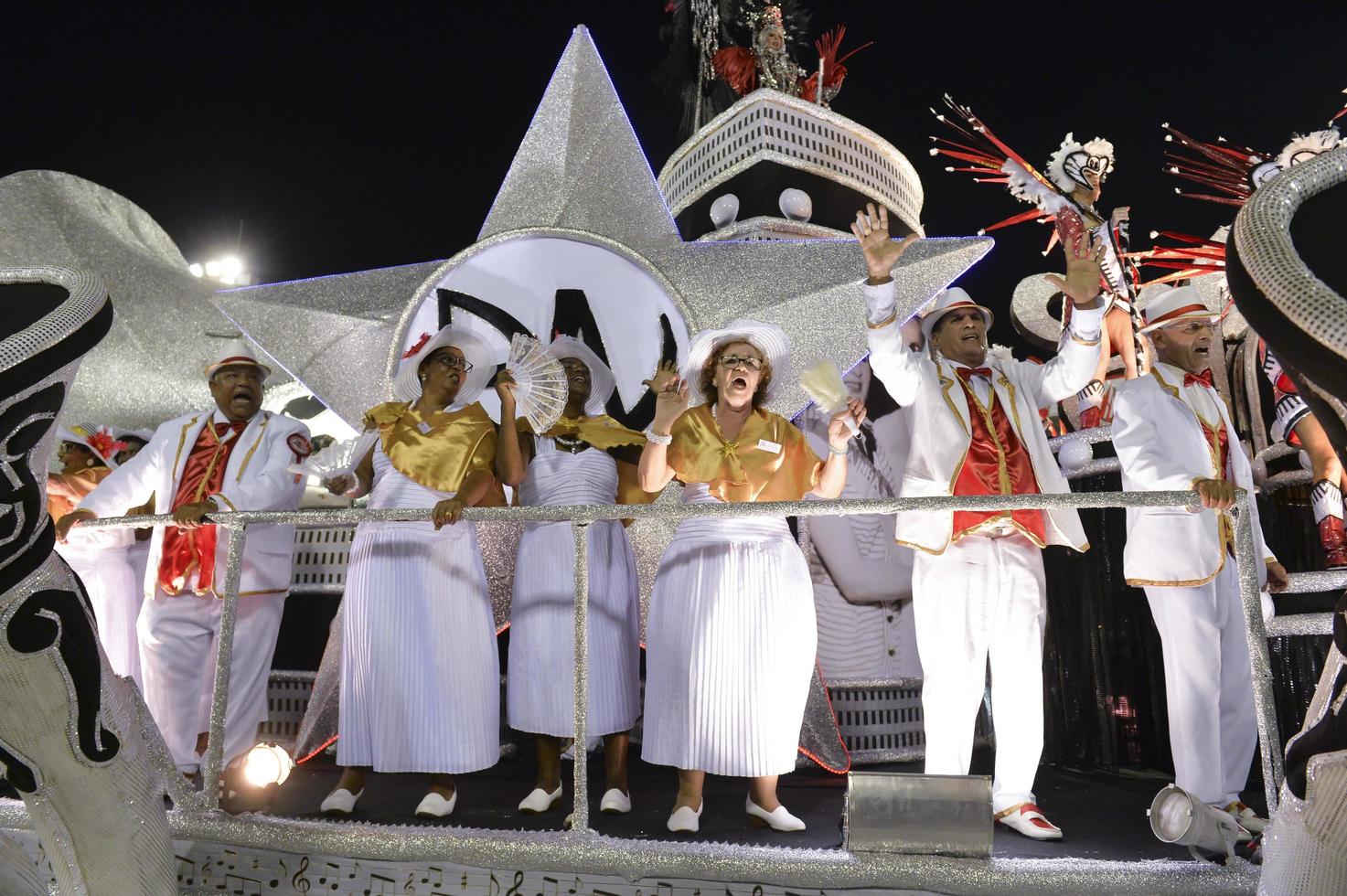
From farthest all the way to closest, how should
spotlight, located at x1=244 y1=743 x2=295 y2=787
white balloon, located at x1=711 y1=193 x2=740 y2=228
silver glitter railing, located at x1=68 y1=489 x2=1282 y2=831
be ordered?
white balloon, located at x1=711 y1=193 x2=740 y2=228
spotlight, located at x1=244 y1=743 x2=295 y2=787
silver glitter railing, located at x1=68 y1=489 x2=1282 y2=831

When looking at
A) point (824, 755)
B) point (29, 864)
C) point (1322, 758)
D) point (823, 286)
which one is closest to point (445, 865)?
point (29, 864)

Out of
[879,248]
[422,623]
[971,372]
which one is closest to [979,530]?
[971,372]

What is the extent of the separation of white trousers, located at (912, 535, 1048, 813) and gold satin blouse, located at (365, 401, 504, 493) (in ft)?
5.46

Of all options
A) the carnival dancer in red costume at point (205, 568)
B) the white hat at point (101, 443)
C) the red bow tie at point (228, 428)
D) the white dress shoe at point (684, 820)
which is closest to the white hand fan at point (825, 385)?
the white dress shoe at point (684, 820)

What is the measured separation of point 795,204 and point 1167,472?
310 cm

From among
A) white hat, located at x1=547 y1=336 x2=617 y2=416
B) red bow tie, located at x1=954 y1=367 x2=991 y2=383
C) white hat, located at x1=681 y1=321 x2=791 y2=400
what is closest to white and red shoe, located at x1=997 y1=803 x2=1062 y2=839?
red bow tie, located at x1=954 y1=367 x2=991 y2=383

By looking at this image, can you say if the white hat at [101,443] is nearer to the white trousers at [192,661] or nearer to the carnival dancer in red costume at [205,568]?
the carnival dancer in red costume at [205,568]

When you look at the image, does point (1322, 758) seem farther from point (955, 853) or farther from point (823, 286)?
point (823, 286)

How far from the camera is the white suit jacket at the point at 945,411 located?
362 cm

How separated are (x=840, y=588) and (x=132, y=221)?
5985 millimetres

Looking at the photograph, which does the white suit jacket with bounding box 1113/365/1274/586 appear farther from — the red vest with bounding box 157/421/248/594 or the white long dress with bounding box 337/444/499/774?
the red vest with bounding box 157/421/248/594

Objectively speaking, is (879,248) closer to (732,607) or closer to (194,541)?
(732,607)

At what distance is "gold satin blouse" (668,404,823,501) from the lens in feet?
11.9

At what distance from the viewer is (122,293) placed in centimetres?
752
